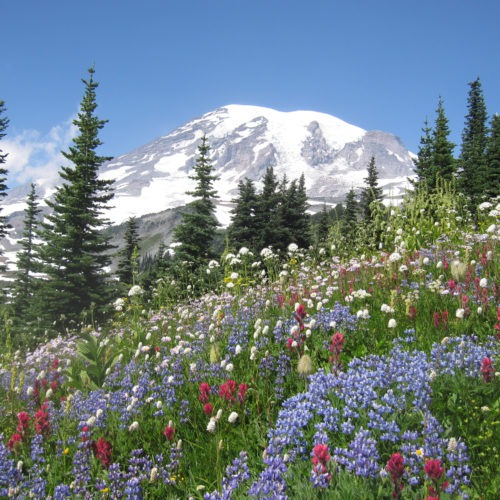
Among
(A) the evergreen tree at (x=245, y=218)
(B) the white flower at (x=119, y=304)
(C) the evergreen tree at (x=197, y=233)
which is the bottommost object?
(B) the white flower at (x=119, y=304)

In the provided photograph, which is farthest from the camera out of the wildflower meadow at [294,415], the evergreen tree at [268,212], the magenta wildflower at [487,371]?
the evergreen tree at [268,212]

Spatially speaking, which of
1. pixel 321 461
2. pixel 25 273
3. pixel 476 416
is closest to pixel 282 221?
pixel 25 273

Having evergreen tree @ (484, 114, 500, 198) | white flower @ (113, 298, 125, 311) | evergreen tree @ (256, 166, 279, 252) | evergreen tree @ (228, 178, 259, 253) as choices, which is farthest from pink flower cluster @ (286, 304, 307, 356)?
evergreen tree @ (484, 114, 500, 198)

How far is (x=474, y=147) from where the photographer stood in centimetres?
3894

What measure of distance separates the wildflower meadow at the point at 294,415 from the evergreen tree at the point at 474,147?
34.2 m

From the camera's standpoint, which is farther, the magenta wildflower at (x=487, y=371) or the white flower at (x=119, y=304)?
the white flower at (x=119, y=304)

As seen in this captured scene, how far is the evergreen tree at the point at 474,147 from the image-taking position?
36.1m

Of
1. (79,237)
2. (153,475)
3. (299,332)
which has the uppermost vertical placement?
(79,237)

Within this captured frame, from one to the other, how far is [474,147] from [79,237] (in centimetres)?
3596

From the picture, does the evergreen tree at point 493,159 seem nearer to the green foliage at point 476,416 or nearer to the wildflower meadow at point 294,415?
the wildflower meadow at point 294,415

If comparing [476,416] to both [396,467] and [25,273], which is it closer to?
[396,467]

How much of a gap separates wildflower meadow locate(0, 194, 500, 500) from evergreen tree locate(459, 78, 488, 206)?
112ft

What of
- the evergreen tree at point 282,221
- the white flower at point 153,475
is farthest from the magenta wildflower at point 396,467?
the evergreen tree at point 282,221

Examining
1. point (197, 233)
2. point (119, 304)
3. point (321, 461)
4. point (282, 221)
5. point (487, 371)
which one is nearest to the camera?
point (321, 461)
